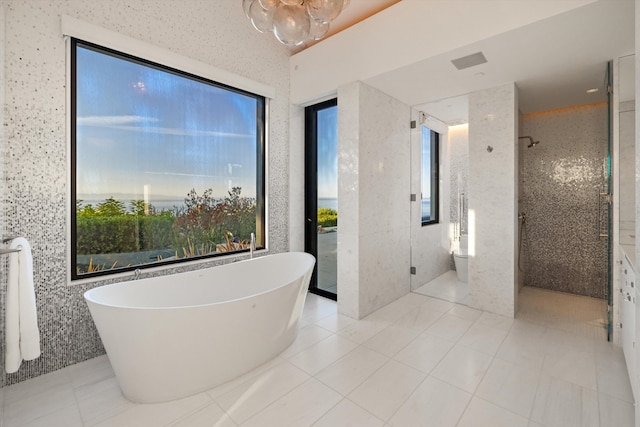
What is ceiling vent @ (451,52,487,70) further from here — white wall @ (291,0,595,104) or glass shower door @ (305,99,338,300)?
glass shower door @ (305,99,338,300)

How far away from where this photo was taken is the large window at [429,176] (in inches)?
164

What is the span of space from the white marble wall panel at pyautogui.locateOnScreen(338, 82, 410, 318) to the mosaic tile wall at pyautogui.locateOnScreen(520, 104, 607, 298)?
198 cm

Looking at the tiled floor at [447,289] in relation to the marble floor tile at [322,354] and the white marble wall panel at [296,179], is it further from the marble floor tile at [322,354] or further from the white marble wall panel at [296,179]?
the white marble wall panel at [296,179]

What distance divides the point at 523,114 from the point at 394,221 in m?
2.39

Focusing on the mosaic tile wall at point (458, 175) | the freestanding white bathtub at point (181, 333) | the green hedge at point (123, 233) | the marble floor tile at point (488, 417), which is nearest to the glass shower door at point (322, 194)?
the freestanding white bathtub at point (181, 333)

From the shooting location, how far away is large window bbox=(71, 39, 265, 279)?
2.30 m

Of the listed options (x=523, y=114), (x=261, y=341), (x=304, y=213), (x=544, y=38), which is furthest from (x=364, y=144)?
(x=523, y=114)

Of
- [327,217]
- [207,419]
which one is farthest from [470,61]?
[207,419]

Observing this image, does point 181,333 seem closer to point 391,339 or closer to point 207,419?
point 207,419

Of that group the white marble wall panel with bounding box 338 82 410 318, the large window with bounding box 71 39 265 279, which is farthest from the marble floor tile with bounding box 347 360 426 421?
the large window with bounding box 71 39 265 279

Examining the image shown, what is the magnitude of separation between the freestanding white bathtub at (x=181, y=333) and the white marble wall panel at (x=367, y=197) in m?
0.81

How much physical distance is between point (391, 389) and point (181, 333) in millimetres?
1395

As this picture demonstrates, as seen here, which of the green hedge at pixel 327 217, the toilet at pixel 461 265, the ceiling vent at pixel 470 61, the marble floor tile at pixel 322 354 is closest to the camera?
the marble floor tile at pixel 322 354

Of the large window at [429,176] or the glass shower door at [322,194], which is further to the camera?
the large window at [429,176]
